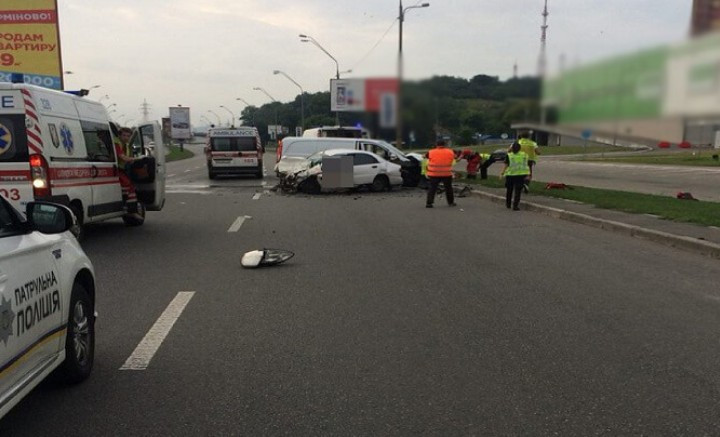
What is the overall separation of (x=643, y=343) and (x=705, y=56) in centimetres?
309

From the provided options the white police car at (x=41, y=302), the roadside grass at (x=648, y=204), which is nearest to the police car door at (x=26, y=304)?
the white police car at (x=41, y=302)

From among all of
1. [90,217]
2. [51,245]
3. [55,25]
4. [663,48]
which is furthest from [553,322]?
[55,25]

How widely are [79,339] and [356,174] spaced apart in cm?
1677

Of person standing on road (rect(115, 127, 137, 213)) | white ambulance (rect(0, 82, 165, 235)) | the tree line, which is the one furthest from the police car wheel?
person standing on road (rect(115, 127, 137, 213))

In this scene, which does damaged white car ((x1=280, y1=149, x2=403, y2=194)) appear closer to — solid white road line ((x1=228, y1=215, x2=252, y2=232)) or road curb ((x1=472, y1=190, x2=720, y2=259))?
road curb ((x1=472, y1=190, x2=720, y2=259))

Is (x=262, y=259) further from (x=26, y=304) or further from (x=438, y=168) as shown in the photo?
(x=438, y=168)

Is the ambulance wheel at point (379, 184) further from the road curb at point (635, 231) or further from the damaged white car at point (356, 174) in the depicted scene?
the road curb at point (635, 231)

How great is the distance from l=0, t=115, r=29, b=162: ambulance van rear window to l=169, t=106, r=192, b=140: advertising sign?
255 ft

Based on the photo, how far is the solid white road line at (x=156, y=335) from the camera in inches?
183

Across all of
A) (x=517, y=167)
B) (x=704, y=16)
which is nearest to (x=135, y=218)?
(x=517, y=167)

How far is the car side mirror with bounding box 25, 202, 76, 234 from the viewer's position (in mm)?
3664

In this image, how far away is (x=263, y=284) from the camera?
7.28m

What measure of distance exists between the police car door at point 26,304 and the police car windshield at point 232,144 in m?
24.7

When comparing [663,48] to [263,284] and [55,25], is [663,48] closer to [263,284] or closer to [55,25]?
[263,284]
